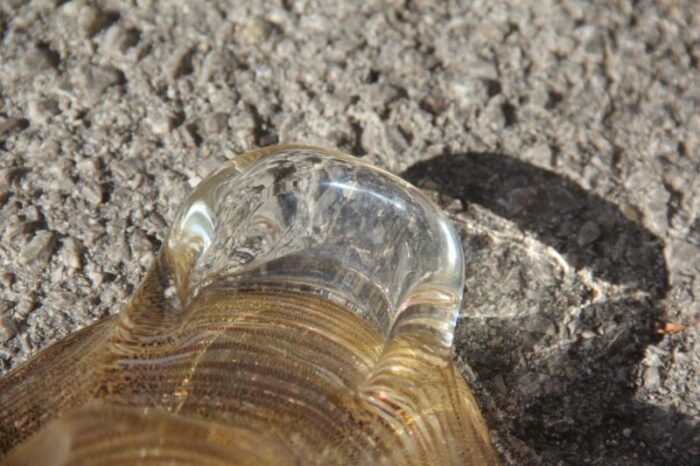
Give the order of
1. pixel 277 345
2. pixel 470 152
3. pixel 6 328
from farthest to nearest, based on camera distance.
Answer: pixel 470 152 → pixel 6 328 → pixel 277 345

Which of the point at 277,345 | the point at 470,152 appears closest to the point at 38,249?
the point at 277,345

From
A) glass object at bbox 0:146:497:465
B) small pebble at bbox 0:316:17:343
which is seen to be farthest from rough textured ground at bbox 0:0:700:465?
glass object at bbox 0:146:497:465

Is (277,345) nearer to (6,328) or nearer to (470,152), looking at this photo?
(6,328)

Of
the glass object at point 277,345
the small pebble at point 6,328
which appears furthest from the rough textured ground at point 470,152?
the glass object at point 277,345

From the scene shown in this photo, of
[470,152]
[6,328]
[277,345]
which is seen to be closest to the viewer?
[277,345]

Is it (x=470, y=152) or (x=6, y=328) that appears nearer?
(x=6, y=328)

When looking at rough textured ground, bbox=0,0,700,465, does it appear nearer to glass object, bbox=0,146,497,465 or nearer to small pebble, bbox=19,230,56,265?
small pebble, bbox=19,230,56,265
